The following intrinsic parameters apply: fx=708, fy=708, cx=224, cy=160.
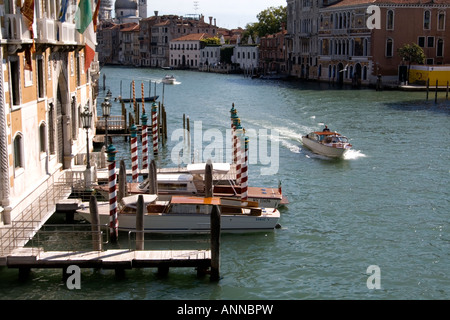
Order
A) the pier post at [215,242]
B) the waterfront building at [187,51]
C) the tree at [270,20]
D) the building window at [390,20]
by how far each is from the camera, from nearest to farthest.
→ the pier post at [215,242]
the building window at [390,20]
the tree at [270,20]
the waterfront building at [187,51]

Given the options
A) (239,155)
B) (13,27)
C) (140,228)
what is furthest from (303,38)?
(140,228)

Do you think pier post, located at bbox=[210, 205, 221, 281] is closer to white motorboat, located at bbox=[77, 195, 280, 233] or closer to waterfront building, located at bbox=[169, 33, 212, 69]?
white motorboat, located at bbox=[77, 195, 280, 233]

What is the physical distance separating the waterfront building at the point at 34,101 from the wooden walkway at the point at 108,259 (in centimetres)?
103

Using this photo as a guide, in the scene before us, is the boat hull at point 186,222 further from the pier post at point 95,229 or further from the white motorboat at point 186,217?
the pier post at point 95,229

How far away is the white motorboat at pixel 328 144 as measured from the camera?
19331mm

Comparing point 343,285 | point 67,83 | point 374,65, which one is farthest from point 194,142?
point 374,65

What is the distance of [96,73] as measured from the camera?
75.4 feet

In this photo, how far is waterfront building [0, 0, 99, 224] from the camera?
34.0ft

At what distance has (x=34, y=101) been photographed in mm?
12148

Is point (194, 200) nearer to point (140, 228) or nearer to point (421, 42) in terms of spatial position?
point (140, 228)

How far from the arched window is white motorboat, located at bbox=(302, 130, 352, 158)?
10.1 meters

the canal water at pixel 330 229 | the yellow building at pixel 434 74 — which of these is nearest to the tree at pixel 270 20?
the yellow building at pixel 434 74

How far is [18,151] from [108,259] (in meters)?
2.77
